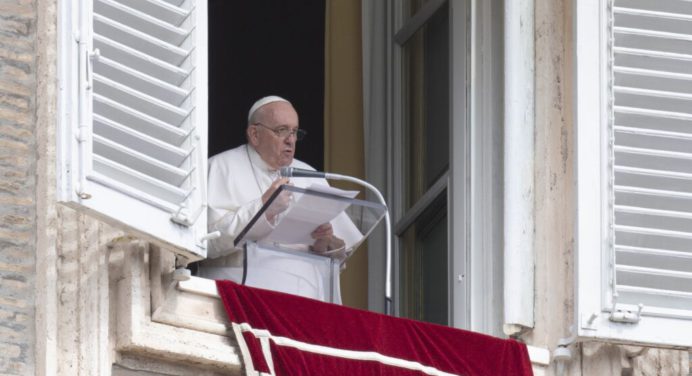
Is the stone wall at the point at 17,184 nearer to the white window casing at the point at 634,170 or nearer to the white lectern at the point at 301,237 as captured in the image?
the white lectern at the point at 301,237

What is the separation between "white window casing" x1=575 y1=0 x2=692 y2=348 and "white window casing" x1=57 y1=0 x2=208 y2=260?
1380 millimetres

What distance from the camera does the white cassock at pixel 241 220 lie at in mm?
9742

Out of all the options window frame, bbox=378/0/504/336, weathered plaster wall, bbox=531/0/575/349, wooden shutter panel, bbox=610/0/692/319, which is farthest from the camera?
window frame, bbox=378/0/504/336

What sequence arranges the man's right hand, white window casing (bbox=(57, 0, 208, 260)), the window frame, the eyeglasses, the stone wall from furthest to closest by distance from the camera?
the eyeglasses
the window frame
the man's right hand
the stone wall
white window casing (bbox=(57, 0, 208, 260))

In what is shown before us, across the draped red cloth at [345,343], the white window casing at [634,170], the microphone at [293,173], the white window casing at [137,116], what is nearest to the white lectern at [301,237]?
the microphone at [293,173]

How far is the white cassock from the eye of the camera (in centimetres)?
974

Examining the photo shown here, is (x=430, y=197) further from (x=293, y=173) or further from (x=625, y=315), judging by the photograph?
(x=625, y=315)

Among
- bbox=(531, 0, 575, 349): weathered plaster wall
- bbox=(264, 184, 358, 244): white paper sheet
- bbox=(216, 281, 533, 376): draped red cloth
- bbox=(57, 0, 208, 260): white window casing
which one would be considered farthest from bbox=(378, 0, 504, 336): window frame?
bbox=(57, 0, 208, 260): white window casing

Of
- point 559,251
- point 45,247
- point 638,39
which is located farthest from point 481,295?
point 45,247

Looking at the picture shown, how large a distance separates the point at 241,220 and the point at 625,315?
4.29ft

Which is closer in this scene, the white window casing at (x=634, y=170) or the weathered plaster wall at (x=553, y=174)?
the white window casing at (x=634, y=170)

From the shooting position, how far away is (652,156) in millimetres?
9828

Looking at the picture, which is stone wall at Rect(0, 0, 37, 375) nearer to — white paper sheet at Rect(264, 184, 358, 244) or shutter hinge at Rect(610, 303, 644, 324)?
white paper sheet at Rect(264, 184, 358, 244)

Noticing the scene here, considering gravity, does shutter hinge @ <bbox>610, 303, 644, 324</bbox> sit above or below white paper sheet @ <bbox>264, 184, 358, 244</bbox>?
below
